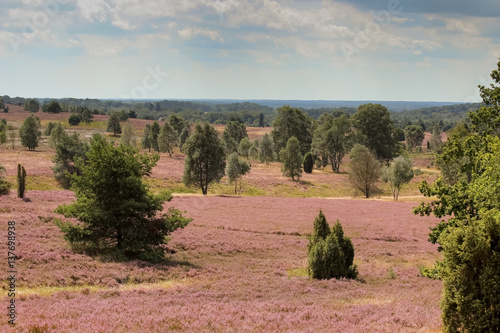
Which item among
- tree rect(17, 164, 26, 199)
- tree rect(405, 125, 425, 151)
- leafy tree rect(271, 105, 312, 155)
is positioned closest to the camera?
tree rect(17, 164, 26, 199)

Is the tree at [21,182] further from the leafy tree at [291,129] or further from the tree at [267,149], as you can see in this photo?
the leafy tree at [291,129]

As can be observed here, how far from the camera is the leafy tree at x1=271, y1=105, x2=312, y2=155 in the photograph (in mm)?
114688

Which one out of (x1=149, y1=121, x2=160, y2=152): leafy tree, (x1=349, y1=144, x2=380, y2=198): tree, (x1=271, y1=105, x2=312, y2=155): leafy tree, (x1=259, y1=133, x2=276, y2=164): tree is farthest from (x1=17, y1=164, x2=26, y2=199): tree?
(x1=149, y1=121, x2=160, y2=152): leafy tree

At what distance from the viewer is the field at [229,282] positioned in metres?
10.0

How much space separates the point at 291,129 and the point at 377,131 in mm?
26802

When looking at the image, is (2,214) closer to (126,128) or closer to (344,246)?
(344,246)

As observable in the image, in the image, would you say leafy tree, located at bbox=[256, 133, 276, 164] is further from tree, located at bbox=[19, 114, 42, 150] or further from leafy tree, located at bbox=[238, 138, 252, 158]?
tree, located at bbox=[19, 114, 42, 150]

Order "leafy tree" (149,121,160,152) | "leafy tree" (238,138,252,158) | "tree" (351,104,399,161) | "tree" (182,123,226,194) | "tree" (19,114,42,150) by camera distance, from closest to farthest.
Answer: "tree" (182,123,226,194), "tree" (351,104,399,161), "tree" (19,114,42,150), "leafy tree" (149,121,160,152), "leafy tree" (238,138,252,158)

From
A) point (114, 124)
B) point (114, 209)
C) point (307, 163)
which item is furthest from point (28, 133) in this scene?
point (114, 209)

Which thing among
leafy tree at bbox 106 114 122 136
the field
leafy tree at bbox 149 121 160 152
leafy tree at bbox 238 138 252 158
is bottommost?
the field

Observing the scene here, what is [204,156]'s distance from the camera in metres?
57.8

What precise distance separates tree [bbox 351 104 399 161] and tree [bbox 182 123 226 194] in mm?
52081

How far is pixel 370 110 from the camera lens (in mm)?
97688

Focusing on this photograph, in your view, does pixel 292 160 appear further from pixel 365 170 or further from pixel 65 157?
pixel 65 157
